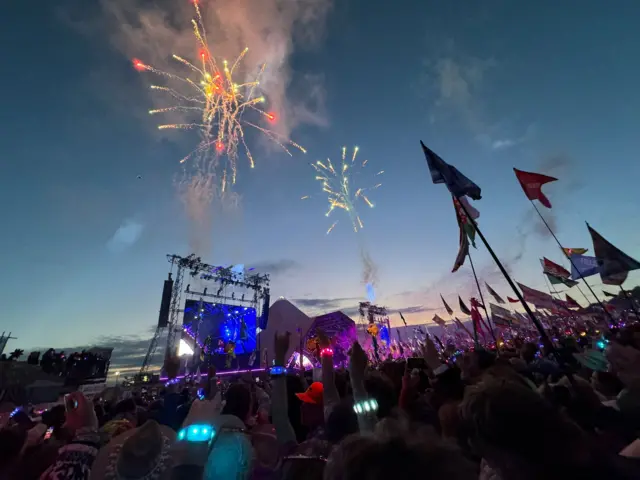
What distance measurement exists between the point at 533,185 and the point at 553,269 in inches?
539

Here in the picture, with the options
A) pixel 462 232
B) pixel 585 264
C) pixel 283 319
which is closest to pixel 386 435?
pixel 462 232

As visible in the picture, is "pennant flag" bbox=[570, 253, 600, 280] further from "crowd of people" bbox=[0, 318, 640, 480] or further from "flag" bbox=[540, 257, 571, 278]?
"crowd of people" bbox=[0, 318, 640, 480]

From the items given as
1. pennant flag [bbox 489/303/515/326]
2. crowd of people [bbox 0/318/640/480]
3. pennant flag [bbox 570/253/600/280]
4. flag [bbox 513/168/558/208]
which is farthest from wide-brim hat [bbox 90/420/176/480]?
pennant flag [bbox 489/303/515/326]

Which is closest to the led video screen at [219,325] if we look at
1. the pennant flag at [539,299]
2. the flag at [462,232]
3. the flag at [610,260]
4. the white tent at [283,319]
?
the white tent at [283,319]

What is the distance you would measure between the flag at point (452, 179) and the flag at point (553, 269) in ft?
57.2

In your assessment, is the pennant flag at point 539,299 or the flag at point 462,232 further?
the pennant flag at point 539,299

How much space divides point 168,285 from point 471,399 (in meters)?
33.1

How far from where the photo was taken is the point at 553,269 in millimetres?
21047

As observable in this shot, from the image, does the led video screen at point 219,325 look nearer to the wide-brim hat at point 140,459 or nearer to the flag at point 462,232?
the flag at point 462,232

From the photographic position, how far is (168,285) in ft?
100

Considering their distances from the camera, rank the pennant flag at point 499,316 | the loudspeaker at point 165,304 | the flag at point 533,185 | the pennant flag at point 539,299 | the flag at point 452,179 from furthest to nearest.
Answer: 1. the pennant flag at point 499,316
2. the loudspeaker at point 165,304
3. the pennant flag at point 539,299
4. the flag at point 533,185
5. the flag at point 452,179

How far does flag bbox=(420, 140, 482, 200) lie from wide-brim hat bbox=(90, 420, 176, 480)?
8.09m

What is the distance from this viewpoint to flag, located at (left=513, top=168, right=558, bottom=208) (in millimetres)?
10855

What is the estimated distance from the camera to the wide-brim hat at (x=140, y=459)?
231 cm
